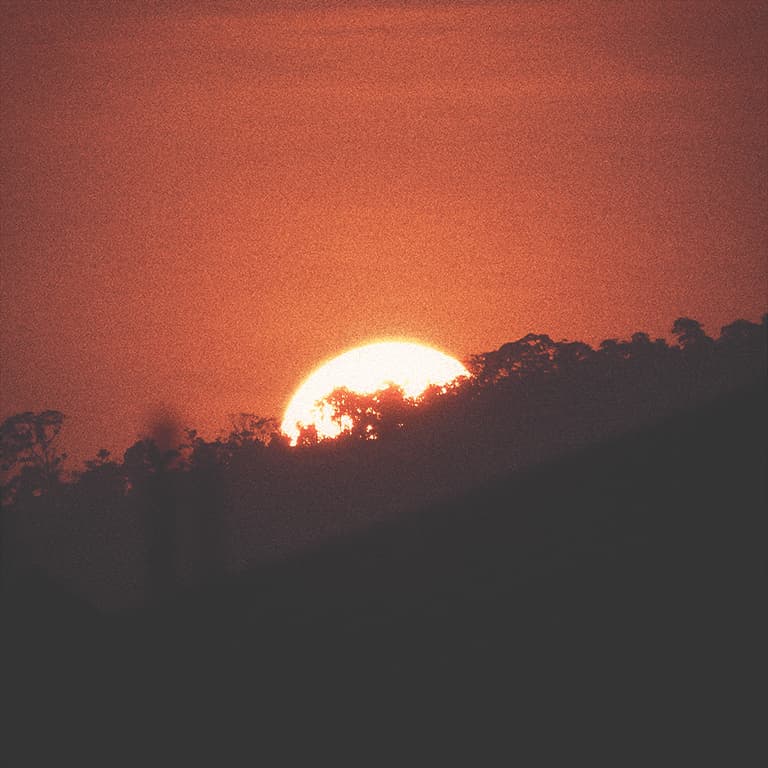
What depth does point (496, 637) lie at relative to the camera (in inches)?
223

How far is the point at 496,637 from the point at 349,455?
52616 millimetres

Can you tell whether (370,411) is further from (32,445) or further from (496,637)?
(496,637)

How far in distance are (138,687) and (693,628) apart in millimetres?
3491

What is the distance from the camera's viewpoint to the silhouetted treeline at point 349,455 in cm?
5347

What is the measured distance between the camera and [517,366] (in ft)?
207

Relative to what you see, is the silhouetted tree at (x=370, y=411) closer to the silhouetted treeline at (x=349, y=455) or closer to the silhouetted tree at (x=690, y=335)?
the silhouetted treeline at (x=349, y=455)

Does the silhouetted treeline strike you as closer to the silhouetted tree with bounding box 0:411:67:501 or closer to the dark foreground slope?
the silhouetted tree with bounding box 0:411:67:501

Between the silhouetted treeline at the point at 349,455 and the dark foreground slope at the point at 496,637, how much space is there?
41914 mm

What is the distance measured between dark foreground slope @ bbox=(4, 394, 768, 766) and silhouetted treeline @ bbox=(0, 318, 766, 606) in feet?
138

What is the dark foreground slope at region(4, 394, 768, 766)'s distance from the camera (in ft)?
16.3

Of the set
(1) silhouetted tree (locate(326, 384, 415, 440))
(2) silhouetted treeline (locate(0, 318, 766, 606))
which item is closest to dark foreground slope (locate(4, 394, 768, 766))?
(2) silhouetted treeline (locate(0, 318, 766, 606))

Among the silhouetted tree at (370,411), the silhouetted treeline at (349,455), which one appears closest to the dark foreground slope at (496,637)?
the silhouetted treeline at (349,455)

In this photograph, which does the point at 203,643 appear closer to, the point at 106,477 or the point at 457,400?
the point at 457,400

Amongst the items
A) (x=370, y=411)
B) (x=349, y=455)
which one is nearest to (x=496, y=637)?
(x=349, y=455)
